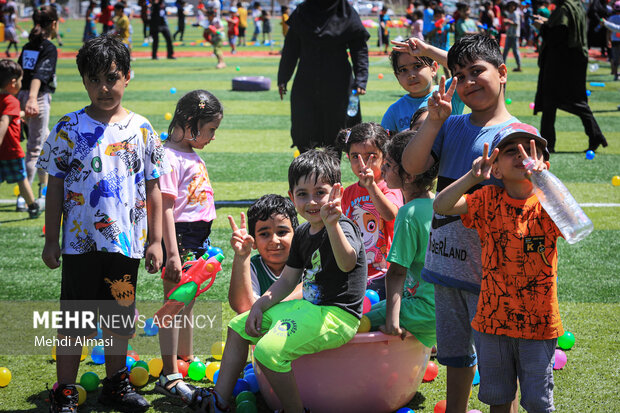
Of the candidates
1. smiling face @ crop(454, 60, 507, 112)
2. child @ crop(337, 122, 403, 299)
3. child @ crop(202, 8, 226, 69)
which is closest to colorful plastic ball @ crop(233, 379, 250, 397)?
child @ crop(337, 122, 403, 299)

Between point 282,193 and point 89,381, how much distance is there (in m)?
4.90

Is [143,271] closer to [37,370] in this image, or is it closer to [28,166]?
[37,370]

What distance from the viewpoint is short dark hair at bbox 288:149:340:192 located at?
3555 millimetres

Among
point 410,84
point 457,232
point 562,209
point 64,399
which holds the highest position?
point 410,84

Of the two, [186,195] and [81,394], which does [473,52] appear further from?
[81,394]

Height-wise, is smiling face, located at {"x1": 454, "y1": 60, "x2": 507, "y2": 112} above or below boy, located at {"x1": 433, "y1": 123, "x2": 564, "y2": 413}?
above

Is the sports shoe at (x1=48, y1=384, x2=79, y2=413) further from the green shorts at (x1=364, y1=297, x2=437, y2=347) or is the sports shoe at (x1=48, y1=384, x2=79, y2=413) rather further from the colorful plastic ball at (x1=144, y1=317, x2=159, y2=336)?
the green shorts at (x1=364, y1=297, x2=437, y2=347)

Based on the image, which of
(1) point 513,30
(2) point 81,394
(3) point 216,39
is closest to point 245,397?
(2) point 81,394

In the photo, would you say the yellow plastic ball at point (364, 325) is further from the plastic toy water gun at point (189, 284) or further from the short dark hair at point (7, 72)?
the short dark hair at point (7, 72)

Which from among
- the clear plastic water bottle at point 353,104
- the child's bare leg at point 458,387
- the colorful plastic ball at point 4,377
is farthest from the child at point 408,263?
the clear plastic water bottle at point 353,104

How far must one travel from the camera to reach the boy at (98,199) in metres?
3.62

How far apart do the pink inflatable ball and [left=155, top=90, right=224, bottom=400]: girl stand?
0.72 metres

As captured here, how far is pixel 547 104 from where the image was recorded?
36.3ft

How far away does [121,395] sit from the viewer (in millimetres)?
3859
